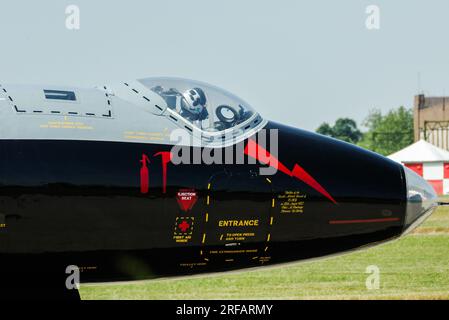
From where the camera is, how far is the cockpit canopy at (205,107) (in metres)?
9.87

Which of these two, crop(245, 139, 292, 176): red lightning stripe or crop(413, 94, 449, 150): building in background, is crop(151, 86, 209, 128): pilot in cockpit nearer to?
crop(245, 139, 292, 176): red lightning stripe

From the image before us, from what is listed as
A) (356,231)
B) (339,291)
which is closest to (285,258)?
(356,231)

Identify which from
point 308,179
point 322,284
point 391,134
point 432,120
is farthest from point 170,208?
point 391,134

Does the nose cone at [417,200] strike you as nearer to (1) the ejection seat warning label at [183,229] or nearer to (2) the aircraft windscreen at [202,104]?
(2) the aircraft windscreen at [202,104]

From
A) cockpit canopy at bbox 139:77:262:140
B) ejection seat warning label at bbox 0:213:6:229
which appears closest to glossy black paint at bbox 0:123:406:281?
ejection seat warning label at bbox 0:213:6:229

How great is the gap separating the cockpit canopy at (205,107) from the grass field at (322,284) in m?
4.23

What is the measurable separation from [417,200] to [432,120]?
87953 millimetres

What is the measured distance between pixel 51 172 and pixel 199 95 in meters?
2.18

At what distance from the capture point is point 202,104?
32.9 ft

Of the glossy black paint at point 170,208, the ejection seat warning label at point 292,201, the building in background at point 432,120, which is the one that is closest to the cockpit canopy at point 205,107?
the glossy black paint at point 170,208

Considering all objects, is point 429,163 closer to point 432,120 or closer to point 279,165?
point 279,165

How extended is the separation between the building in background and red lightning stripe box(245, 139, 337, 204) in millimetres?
84369

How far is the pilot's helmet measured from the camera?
9.93 meters

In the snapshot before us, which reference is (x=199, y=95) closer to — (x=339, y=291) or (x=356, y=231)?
(x=356, y=231)
